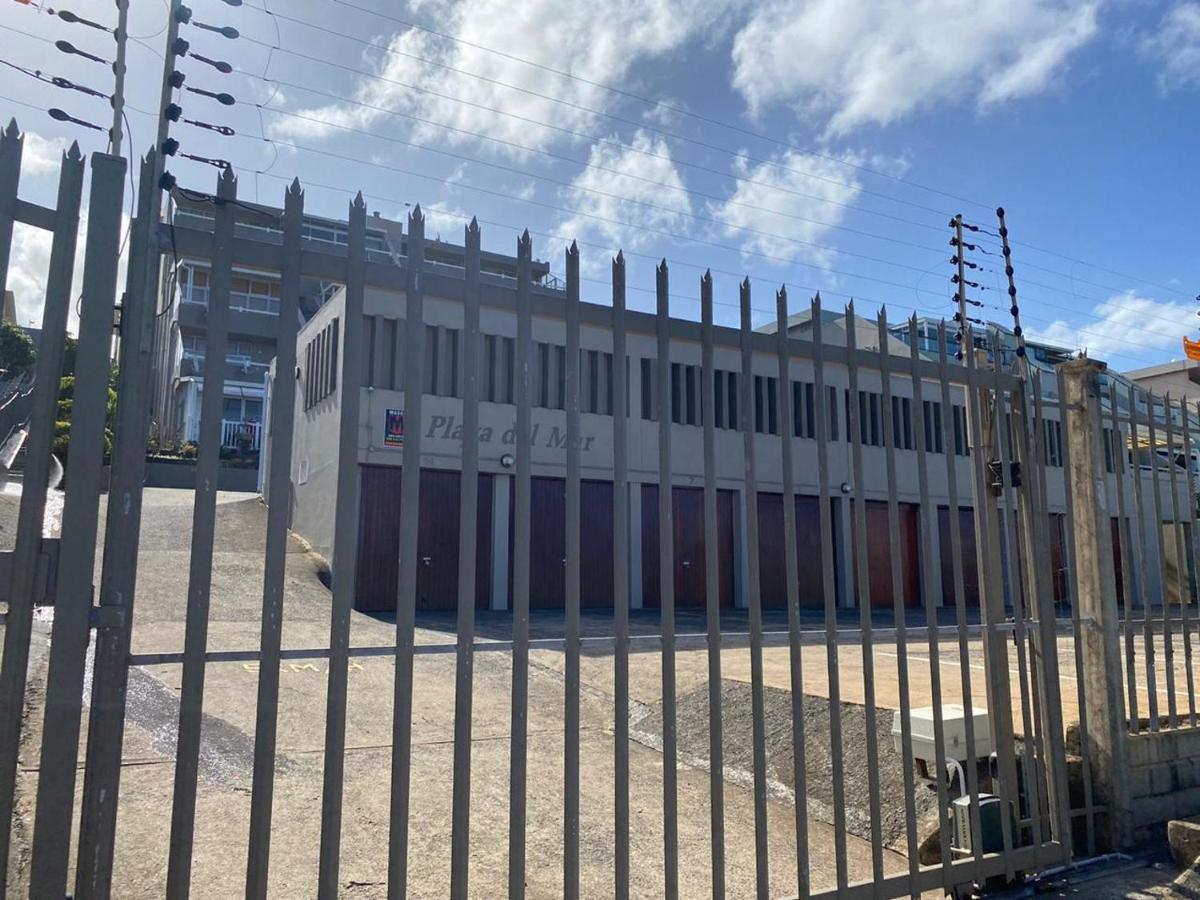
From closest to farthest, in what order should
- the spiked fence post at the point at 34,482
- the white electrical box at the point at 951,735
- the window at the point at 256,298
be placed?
the spiked fence post at the point at 34,482, the white electrical box at the point at 951,735, the window at the point at 256,298

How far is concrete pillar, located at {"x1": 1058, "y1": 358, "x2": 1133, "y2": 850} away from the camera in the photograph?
14.0ft

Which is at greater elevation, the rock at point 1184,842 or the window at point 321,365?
the window at point 321,365

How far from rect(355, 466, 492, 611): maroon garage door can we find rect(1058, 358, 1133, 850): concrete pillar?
39.6 feet

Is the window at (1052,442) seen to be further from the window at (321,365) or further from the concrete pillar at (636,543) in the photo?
the window at (321,365)

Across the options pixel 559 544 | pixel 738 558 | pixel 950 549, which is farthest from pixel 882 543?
pixel 559 544

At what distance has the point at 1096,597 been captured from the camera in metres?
4.42

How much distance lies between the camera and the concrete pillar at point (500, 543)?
16953mm

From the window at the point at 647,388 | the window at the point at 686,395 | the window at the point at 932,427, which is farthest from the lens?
the window at the point at 932,427

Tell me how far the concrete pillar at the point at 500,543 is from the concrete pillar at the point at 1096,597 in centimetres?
1334

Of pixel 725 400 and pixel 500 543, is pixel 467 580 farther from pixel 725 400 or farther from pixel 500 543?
pixel 725 400

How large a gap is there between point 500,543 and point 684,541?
4485 millimetres

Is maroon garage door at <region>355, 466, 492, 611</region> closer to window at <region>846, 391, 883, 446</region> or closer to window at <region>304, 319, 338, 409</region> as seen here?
window at <region>304, 319, 338, 409</region>

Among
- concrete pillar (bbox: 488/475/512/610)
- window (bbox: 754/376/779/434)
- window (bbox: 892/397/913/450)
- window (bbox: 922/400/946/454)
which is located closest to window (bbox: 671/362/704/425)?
window (bbox: 754/376/779/434)

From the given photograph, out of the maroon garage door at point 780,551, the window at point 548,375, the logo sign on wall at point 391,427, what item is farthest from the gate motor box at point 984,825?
the maroon garage door at point 780,551
